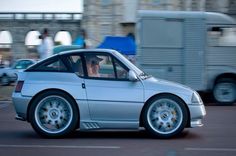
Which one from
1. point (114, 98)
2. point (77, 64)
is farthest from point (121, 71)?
point (77, 64)

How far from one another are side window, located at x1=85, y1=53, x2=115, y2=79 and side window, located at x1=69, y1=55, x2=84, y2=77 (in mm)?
117

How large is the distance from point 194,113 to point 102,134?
5.72 feet

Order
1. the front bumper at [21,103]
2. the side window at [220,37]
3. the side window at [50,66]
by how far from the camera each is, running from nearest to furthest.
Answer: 1. the front bumper at [21,103]
2. the side window at [50,66]
3. the side window at [220,37]

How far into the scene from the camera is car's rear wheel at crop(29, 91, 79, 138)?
379 inches

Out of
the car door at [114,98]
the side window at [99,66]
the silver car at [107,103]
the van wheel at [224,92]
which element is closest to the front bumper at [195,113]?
the silver car at [107,103]

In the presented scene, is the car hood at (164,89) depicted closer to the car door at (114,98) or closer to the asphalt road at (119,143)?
the car door at (114,98)

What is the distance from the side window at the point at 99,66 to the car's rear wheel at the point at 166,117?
902 mm

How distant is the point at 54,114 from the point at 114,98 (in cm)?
105

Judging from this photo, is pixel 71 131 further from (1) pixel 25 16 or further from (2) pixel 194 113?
(1) pixel 25 16

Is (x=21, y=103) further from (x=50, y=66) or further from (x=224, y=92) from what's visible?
(x=224, y=92)

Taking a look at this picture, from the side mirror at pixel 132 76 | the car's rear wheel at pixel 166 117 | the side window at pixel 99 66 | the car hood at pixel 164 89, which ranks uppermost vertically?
the side window at pixel 99 66

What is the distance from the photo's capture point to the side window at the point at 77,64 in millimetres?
9852

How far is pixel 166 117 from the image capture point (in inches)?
380

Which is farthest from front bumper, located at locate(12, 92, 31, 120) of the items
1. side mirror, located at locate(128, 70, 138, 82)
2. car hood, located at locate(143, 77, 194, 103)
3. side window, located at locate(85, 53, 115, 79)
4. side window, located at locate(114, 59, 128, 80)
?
car hood, located at locate(143, 77, 194, 103)
